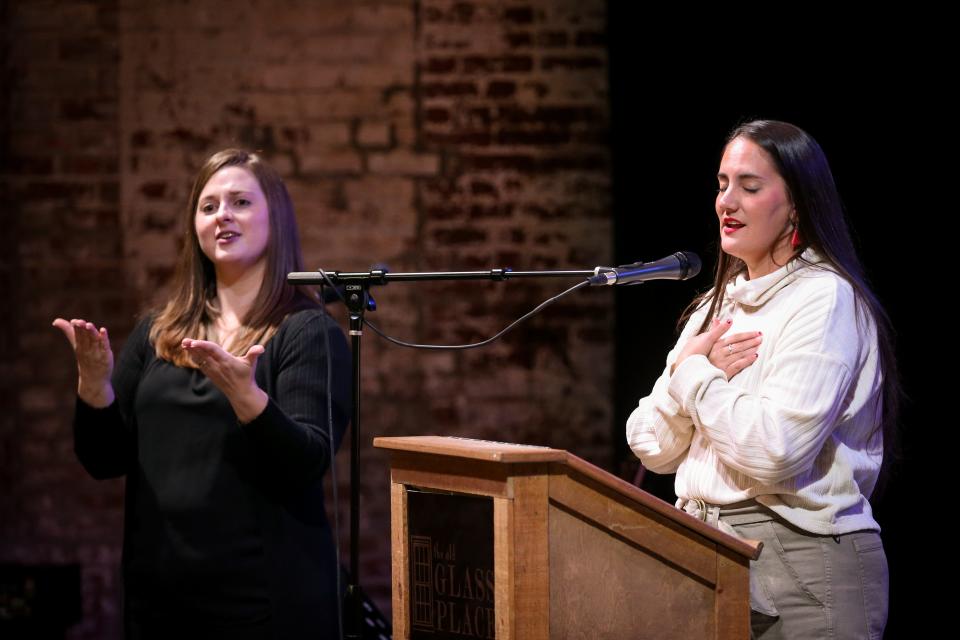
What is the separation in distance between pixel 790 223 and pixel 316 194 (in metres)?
2.47

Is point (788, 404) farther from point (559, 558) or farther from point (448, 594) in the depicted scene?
point (448, 594)

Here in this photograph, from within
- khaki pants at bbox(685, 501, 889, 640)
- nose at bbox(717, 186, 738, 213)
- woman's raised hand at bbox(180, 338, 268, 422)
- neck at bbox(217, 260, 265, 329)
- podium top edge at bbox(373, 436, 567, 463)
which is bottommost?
khaki pants at bbox(685, 501, 889, 640)

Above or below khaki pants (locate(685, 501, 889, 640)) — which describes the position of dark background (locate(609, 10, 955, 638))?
above

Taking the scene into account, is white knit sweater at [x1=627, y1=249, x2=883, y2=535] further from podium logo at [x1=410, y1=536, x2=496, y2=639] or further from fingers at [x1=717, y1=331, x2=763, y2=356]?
podium logo at [x1=410, y1=536, x2=496, y2=639]

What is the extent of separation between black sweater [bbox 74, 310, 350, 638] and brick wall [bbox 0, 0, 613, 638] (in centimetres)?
161

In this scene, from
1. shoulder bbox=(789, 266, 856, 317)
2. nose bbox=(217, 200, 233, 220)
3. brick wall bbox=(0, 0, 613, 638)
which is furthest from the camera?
brick wall bbox=(0, 0, 613, 638)

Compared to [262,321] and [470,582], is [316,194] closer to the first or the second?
[262,321]

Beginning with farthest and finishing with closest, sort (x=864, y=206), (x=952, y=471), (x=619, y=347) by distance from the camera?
(x=619, y=347) → (x=864, y=206) → (x=952, y=471)

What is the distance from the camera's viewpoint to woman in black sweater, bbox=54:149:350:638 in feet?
7.63

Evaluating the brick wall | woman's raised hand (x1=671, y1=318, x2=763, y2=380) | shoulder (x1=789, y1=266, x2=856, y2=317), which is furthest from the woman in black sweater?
the brick wall

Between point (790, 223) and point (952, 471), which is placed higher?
point (790, 223)

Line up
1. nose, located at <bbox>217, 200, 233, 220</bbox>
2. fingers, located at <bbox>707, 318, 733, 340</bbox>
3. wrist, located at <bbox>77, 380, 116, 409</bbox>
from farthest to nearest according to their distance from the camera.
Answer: nose, located at <bbox>217, 200, 233, 220</bbox>, wrist, located at <bbox>77, 380, 116, 409</bbox>, fingers, located at <bbox>707, 318, 733, 340</bbox>

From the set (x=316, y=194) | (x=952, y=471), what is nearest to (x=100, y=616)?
(x=316, y=194)

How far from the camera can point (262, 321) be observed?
254cm
